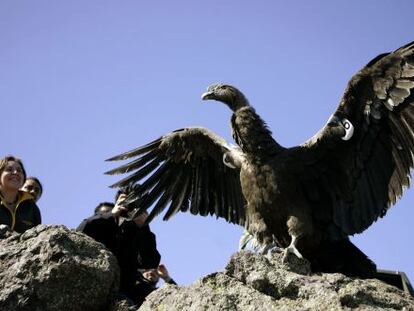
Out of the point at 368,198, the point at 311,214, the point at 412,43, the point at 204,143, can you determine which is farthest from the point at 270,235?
the point at 412,43

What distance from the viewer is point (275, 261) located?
592cm

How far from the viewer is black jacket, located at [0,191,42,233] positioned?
23.1 feet

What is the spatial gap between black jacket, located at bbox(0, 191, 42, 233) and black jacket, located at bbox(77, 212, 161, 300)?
0.51m

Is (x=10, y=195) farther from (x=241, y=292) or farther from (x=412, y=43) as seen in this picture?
(x=412, y=43)

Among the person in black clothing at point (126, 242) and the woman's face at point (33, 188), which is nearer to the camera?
the person in black clothing at point (126, 242)

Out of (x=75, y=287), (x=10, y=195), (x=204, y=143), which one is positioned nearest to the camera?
(x=75, y=287)

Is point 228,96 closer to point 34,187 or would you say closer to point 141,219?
point 141,219

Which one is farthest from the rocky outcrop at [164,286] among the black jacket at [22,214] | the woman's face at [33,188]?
the woman's face at [33,188]

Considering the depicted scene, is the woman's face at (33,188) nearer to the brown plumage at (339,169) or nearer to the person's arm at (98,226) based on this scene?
the person's arm at (98,226)

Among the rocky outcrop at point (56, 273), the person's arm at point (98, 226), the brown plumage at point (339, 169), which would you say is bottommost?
the rocky outcrop at point (56, 273)

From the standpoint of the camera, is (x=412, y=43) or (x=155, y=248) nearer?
(x=412, y=43)

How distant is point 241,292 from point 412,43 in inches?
138

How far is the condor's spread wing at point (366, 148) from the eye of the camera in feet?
24.0

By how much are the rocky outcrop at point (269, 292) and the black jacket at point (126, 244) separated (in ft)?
5.62
